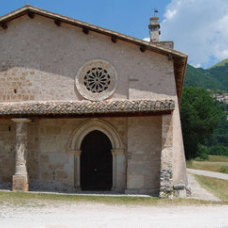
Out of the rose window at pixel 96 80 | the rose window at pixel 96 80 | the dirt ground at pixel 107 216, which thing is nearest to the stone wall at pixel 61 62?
the rose window at pixel 96 80

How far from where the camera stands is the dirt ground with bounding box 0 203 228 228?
6922 mm

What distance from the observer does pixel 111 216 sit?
798cm

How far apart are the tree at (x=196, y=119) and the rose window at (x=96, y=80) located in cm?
2078

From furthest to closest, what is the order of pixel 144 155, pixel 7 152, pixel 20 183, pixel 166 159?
pixel 7 152, pixel 144 155, pixel 20 183, pixel 166 159

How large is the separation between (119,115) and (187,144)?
853 inches

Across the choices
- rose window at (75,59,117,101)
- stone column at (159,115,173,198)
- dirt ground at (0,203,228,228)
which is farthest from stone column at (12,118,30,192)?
stone column at (159,115,173,198)

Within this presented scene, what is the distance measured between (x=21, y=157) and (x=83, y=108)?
9.66 ft

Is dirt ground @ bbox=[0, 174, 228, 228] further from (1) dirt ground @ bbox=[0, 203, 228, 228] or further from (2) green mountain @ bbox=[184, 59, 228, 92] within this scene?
(2) green mountain @ bbox=[184, 59, 228, 92]

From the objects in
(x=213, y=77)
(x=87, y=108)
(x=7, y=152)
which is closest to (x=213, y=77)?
(x=213, y=77)

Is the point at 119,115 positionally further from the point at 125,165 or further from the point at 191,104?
the point at 191,104

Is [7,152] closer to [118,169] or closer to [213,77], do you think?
[118,169]

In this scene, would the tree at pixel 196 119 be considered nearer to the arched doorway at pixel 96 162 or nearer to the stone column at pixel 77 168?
the arched doorway at pixel 96 162

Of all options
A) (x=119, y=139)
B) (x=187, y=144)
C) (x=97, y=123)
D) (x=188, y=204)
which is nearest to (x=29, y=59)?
(x=97, y=123)

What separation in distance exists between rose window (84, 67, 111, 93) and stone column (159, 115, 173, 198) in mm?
2907
